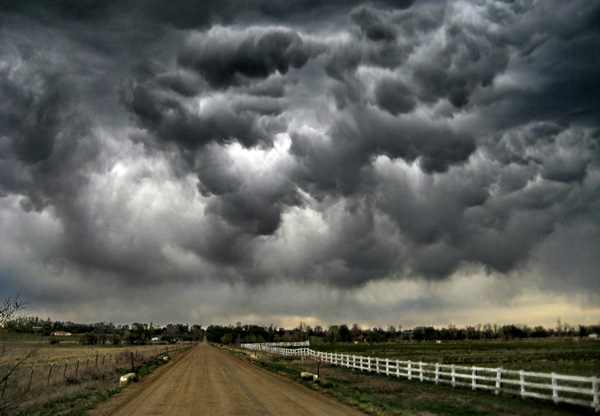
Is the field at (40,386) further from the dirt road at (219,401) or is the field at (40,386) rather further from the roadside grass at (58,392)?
the dirt road at (219,401)

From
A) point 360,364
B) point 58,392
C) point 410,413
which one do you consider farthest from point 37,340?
point 360,364

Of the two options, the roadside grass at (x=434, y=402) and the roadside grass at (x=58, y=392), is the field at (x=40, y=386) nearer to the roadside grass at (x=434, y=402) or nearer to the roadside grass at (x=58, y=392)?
the roadside grass at (x=58, y=392)

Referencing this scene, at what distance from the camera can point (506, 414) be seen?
1744 cm

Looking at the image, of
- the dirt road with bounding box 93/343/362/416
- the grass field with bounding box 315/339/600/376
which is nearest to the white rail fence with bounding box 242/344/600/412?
the grass field with bounding box 315/339/600/376

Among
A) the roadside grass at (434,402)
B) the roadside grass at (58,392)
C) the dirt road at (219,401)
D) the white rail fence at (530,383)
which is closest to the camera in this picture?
the roadside grass at (58,392)

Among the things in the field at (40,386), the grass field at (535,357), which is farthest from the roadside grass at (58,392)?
the grass field at (535,357)

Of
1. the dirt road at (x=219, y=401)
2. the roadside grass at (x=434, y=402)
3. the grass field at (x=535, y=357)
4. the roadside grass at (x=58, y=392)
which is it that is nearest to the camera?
the roadside grass at (x=58, y=392)

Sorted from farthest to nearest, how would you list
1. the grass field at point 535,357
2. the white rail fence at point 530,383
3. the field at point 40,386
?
the grass field at point 535,357 < the white rail fence at point 530,383 < the field at point 40,386

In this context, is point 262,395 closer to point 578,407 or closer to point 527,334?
point 578,407

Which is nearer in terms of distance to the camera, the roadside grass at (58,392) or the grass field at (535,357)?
the roadside grass at (58,392)

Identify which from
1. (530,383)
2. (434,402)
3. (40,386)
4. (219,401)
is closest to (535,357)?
(530,383)

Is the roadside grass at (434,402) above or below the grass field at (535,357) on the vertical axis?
above

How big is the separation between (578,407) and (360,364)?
24.7 m

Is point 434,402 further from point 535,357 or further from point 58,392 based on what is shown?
point 535,357
